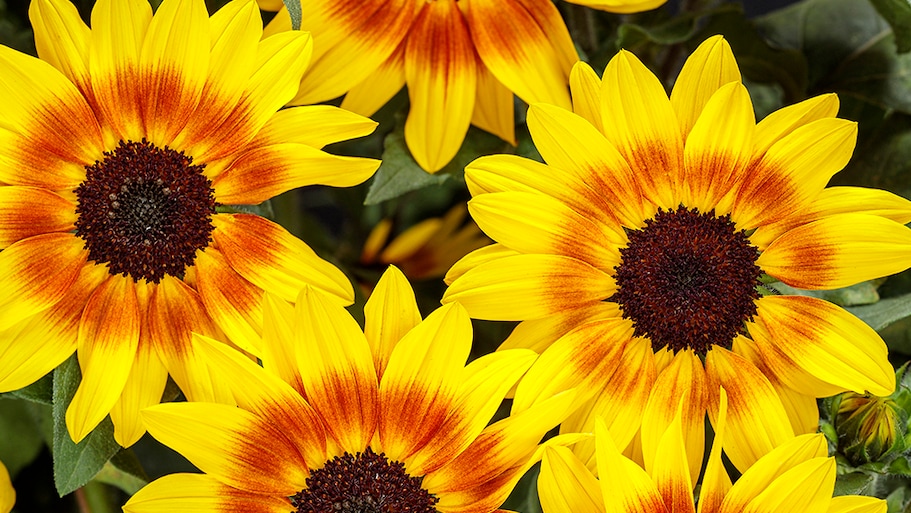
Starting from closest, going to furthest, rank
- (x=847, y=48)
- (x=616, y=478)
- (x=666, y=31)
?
(x=616, y=478) < (x=666, y=31) < (x=847, y=48)

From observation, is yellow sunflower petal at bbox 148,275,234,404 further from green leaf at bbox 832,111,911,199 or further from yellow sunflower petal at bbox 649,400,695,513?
green leaf at bbox 832,111,911,199

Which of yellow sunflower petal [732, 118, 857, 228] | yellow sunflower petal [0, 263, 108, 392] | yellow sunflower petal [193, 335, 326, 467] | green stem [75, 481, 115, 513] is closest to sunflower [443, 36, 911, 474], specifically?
yellow sunflower petal [732, 118, 857, 228]

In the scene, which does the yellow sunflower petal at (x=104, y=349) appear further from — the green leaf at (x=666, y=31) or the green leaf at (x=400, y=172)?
the green leaf at (x=666, y=31)

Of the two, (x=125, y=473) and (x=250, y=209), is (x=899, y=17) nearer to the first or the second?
(x=250, y=209)

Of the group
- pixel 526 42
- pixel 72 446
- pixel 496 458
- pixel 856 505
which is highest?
pixel 526 42

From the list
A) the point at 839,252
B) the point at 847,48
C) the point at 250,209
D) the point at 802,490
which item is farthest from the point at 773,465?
the point at 847,48

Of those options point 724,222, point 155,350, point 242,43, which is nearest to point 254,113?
point 242,43

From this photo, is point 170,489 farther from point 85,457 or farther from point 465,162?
point 465,162
